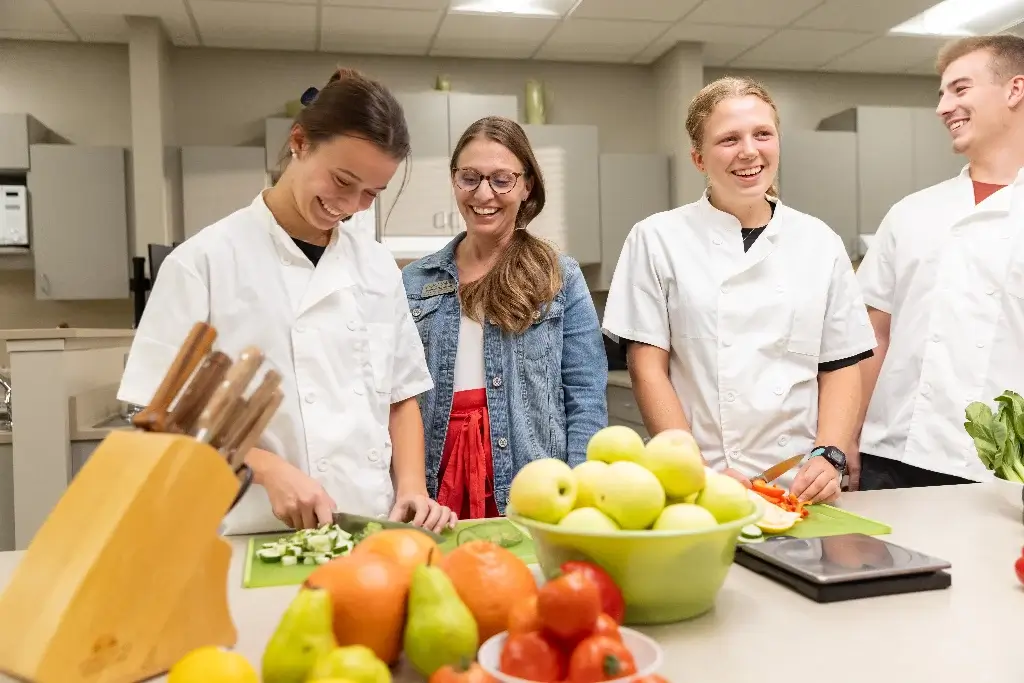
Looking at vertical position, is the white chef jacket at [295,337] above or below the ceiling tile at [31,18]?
below

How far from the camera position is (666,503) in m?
0.81

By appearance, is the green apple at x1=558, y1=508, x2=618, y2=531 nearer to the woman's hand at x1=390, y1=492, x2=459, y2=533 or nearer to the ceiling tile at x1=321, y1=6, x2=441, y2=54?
the woman's hand at x1=390, y1=492, x2=459, y2=533

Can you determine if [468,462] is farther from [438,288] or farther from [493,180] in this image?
[493,180]

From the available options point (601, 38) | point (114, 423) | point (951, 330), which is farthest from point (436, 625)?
point (601, 38)

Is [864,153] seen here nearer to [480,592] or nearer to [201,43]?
[201,43]

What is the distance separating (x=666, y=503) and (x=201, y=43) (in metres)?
4.25

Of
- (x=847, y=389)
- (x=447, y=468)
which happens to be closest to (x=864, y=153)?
(x=847, y=389)

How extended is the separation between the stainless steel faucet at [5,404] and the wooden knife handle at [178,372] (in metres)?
2.15

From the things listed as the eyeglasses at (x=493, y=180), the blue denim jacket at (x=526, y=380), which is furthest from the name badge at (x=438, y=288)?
the eyeglasses at (x=493, y=180)

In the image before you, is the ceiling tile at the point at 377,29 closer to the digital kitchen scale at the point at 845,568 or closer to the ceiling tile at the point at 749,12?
the ceiling tile at the point at 749,12

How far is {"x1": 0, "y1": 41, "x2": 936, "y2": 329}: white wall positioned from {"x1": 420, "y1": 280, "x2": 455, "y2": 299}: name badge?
10.3 feet

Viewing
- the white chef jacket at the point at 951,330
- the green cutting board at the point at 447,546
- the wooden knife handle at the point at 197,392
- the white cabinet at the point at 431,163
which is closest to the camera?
the wooden knife handle at the point at 197,392

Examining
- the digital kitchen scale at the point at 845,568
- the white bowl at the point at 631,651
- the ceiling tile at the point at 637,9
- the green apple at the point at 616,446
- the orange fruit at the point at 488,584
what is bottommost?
the digital kitchen scale at the point at 845,568

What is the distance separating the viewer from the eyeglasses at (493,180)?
64.9 inches
